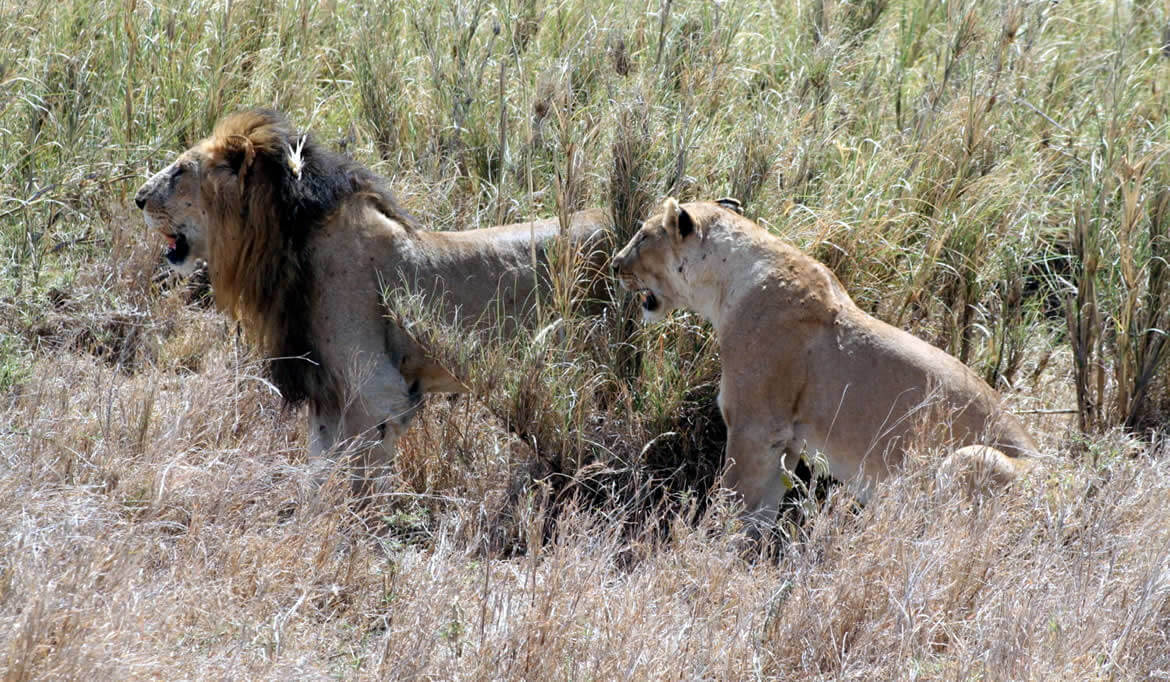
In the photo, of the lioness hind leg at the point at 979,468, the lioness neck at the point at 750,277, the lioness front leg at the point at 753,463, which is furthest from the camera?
the lioness neck at the point at 750,277

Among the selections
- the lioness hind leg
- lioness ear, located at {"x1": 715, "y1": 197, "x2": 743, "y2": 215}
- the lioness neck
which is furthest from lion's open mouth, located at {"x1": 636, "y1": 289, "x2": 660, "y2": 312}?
the lioness hind leg

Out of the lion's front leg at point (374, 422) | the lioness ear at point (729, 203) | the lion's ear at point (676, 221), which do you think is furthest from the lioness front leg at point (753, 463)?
the lion's front leg at point (374, 422)

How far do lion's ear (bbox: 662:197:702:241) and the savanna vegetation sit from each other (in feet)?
1.31

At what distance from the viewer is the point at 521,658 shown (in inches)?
133

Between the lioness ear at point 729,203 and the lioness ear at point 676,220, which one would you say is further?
the lioness ear at point 729,203

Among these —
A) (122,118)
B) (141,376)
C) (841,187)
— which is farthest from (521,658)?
(122,118)

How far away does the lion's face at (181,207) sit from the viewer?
198 inches

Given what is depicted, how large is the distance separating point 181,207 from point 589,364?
1.71 meters

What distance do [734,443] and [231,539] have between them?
1797 millimetres

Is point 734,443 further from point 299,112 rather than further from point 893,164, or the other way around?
point 299,112

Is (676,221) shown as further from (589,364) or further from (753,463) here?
(753,463)

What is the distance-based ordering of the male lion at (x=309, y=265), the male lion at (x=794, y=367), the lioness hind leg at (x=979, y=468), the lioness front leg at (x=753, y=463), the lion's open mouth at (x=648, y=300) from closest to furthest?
the lioness hind leg at (x=979, y=468) → the male lion at (x=794, y=367) → the lioness front leg at (x=753, y=463) → the male lion at (x=309, y=265) → the lion's open mouth at (x=648, y=300)

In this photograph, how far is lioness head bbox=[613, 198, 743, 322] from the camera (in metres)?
4.96

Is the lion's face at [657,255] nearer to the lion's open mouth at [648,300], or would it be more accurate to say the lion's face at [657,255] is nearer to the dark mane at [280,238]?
the lion's open mouth at [648,300]
